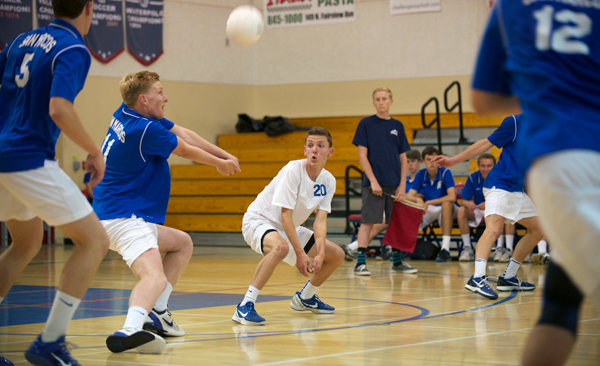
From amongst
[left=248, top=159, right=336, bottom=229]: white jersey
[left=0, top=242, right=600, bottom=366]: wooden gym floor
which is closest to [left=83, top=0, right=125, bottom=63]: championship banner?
[left=0, top=242, right=600, bottom=366]: wooden gym floor

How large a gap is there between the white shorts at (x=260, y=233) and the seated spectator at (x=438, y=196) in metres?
4.33

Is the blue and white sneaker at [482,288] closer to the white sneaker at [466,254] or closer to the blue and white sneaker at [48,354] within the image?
the blue and white sneaker at [48,354]

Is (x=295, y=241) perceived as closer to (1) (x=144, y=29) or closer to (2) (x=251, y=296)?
(2) (x=251, y=296)

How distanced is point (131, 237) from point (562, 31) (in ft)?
7.98

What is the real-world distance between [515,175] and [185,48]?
9.54 m

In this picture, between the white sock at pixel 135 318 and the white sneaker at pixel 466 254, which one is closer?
the white sock at pixel 135 318

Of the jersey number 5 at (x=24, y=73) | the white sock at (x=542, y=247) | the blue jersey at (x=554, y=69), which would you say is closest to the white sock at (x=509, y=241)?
the white sock at (x=542, y=247)

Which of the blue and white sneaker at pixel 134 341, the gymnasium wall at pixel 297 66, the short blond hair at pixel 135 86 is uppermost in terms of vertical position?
the gymnasium wall at pixel 297 66

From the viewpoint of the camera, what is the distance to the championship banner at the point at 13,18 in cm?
1144

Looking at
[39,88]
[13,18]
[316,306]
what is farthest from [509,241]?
[13,18]

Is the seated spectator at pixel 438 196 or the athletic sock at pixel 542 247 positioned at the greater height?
the seated spectator at pixel 438 196

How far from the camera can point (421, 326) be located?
3941 mm

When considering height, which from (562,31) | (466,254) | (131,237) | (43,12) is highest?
(43,12)

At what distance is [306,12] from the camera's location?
1363 centimetres
